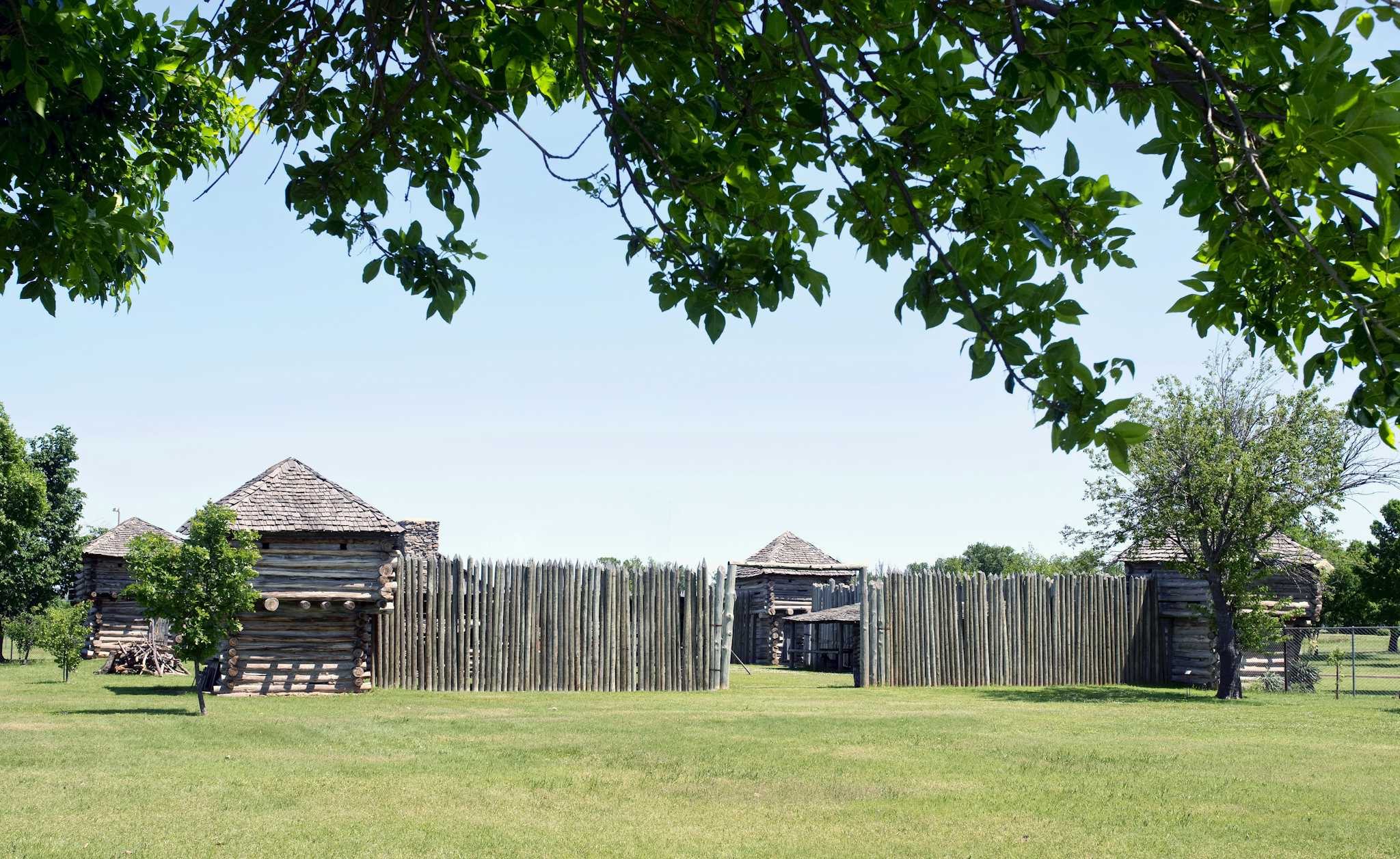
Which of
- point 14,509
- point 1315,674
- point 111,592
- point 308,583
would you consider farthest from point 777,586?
point 14,509

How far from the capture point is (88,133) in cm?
541

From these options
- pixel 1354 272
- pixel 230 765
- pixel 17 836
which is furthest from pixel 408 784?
pixel 1354 272

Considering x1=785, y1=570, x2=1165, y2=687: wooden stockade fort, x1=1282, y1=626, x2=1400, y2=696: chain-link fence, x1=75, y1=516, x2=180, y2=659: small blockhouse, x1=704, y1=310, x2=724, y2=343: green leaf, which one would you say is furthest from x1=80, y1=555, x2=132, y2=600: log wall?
x1=704, y1=310, x2=724, y2=343: green leaf

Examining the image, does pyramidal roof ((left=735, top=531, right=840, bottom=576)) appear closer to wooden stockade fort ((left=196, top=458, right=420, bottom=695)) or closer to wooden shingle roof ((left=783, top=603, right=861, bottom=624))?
wooden shingle roof ((left=783, top=603, right=861, bottom=624))

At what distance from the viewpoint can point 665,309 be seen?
496 centimetres

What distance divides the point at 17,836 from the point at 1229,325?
26.9ft

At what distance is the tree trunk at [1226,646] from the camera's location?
2319cm

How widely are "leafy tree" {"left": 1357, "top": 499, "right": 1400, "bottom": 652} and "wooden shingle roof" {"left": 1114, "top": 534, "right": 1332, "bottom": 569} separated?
90.2ft

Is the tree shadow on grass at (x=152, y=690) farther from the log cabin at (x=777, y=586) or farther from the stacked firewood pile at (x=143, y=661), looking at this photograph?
the log cabin at (x=777, y=586)

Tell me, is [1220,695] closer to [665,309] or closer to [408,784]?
[408,784]

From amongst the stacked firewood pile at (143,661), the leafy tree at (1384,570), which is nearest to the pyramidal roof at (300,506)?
the stacked firewood pile at (143,661)

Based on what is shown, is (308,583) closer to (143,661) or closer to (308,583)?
(308,583)

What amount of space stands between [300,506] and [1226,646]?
17.7 meters

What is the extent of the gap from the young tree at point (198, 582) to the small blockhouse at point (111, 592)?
12.3m
